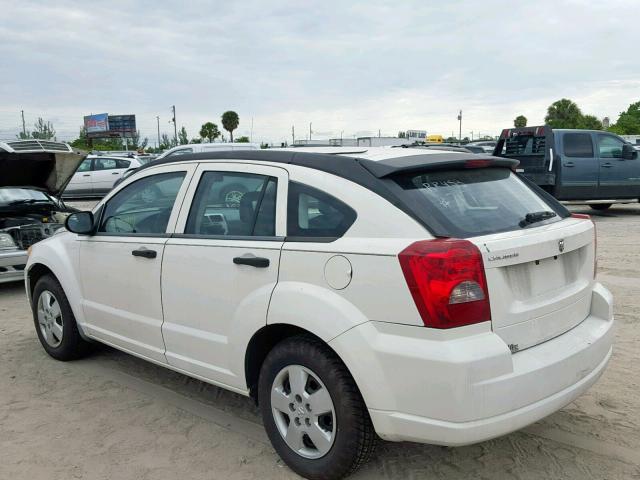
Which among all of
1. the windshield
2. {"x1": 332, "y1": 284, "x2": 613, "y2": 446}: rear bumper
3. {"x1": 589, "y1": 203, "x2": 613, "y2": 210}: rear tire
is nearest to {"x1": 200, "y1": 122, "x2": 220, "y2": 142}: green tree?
{"x1": 589, "y1": 203, "x2": 613, "y2": 210}: rear tire

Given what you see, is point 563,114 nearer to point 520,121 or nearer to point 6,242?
point 520,121

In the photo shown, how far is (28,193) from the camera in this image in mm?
8375

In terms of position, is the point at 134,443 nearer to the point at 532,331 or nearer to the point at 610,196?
the point at 532,331

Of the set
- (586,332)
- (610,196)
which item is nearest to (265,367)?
(586,332)

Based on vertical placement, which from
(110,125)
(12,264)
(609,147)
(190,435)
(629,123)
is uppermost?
(110,125)

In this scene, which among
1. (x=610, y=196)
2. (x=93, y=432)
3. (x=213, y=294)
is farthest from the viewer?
(x=610, y=196)

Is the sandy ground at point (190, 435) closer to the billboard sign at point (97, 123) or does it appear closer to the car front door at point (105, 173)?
the car front door at point (105, 173)

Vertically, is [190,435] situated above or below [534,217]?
below

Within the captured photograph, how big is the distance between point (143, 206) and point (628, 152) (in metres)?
12.7

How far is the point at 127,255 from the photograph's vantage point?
12.8 ft

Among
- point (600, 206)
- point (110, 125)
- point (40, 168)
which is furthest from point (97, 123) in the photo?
point (40, 168)

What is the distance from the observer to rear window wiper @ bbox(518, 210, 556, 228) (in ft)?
9.70

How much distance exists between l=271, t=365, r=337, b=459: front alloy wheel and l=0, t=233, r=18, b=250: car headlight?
5.34 meters

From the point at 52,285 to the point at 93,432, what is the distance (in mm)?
1576
